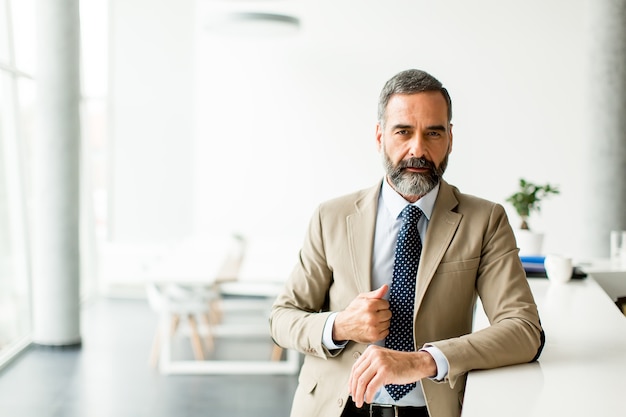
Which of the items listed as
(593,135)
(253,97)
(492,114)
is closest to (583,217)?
(593,135)

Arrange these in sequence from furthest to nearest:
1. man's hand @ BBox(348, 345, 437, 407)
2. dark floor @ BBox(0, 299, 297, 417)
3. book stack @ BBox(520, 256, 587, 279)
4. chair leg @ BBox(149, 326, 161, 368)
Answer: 1. chair leg @ BBox(149, 326, 161, 368)
2. dark floor @ BBox(0, 299, 297, 417)
3. book stack @ BBox(520, 256, 587, 279)
4. man's hand @ BBox(348, 345, 437, 407)

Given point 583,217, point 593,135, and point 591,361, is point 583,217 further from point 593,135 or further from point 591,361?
point 591,361

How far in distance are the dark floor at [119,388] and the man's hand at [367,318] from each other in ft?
12.1

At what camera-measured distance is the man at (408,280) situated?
6.85ft

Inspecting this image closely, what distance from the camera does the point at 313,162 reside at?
9.73 metres

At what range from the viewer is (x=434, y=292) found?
2158mm

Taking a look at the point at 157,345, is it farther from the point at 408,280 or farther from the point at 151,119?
the point at 408,280

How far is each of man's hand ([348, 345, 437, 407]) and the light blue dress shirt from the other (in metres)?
0.23

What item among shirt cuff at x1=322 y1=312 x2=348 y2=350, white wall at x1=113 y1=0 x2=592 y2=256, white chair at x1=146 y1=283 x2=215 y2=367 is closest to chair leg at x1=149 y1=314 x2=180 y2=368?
white chair at x1=146 y1=283 x2=215 y2=367

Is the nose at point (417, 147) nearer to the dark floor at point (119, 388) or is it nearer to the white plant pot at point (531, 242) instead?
the white plant pot at point (531, 242)

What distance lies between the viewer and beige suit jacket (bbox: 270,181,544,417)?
2.09 meters

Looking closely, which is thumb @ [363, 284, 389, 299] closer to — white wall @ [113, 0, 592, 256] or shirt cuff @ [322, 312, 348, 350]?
shirt cuff @ [322, 312, 348, 350]

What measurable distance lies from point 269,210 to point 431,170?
7.76 meters

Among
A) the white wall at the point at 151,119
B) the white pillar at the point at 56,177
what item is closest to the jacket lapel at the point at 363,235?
the white pillar at the point at 56,177
